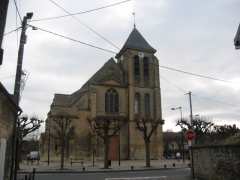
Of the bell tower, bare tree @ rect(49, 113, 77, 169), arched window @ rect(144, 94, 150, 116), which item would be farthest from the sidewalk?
arched window @ rect(144, 94, 150, 116)

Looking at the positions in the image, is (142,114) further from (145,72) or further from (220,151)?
(220,151)

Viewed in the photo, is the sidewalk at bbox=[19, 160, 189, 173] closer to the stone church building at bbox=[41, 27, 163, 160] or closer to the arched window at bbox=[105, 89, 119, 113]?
the stone church building at bbox=[41, 27, 163, 160]

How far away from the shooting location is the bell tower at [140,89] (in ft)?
137

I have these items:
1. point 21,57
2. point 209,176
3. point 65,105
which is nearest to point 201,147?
point 209,176

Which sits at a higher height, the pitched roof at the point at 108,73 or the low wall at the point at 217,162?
the pitched roof at the point at 108,73

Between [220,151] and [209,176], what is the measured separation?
165 centimetres

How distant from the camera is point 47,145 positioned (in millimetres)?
39469

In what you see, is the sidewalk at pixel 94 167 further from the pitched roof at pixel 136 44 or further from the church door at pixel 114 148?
the pitched roof at pixel 136 44

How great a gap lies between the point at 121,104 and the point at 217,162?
97.7ft

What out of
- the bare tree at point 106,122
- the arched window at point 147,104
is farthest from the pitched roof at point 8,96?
the arched window at point 147,104

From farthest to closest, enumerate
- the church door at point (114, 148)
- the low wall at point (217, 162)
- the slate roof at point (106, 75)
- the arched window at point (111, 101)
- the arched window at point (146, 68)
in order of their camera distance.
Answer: the arched window at point (146, 68) < the slate roof at point (106, 75) < the arched window at point (111, 101) < the church door at point (114, 148) < the low wall at point (217, 162)

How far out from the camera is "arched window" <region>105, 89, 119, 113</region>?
42947mm

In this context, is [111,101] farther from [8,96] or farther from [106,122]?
[8,96]

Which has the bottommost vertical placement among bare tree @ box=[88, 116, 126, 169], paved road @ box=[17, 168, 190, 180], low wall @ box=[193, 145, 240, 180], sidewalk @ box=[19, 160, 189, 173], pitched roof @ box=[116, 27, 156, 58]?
sidewalk @ box=[19, 160, 189, 173]
